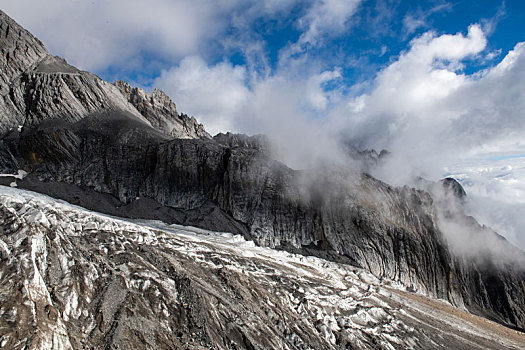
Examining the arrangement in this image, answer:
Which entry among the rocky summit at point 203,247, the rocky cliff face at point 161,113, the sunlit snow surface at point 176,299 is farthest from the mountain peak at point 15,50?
the sunlit snow surface at point 176,299

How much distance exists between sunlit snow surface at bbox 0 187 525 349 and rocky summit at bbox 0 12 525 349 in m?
0.16

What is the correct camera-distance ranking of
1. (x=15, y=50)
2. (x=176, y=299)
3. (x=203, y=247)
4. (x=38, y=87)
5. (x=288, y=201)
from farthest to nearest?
(x=15, y=50)
(x=38, y=87)
(x=288, y=201)
(x=203, y=247)
(x=176, y=299)

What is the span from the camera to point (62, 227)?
107 ft

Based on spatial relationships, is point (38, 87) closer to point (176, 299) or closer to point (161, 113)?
point (161, 113)

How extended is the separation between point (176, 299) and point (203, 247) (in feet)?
37.9

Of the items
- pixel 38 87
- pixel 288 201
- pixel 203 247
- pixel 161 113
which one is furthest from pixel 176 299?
pixel 161 113

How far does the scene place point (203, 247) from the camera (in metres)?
39.1

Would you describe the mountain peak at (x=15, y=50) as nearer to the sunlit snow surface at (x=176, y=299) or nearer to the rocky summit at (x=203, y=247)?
the rocky summit at (x=203, y=247)

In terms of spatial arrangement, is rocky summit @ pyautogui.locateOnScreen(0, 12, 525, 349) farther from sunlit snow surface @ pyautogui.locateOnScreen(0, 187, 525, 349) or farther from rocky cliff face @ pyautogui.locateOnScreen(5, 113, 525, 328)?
rocky cliff face @ pyautogui.locateOnScreen(5, 113, 525, 328)

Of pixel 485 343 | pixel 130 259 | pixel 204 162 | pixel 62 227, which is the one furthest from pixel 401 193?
pixel 62 227

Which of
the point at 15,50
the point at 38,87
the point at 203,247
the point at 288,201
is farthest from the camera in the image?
the point at 15,50

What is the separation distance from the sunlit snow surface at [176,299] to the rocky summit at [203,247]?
16 centimetres

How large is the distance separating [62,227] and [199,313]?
18908 millimetres

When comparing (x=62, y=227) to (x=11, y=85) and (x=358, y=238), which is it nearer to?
(x=358, y=238)
